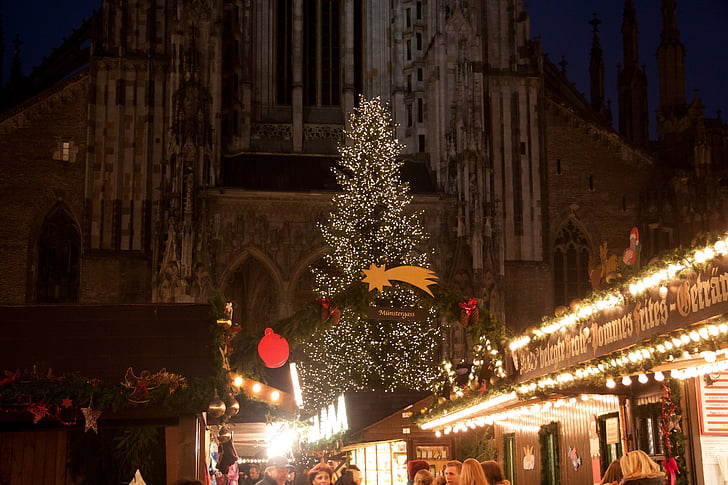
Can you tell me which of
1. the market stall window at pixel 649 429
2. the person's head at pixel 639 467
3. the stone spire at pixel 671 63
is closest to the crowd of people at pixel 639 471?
the person's head at pixel 639 467

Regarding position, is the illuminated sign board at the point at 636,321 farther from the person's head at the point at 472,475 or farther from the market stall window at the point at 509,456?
the market stall window at the point at 509,456

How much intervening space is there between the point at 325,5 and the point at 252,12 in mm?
2365

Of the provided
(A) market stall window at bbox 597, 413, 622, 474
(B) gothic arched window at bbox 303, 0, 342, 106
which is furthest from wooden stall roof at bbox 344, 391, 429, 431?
(B) gothic arched window at bbox 303, 0, 342, 106

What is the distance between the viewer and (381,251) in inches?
982

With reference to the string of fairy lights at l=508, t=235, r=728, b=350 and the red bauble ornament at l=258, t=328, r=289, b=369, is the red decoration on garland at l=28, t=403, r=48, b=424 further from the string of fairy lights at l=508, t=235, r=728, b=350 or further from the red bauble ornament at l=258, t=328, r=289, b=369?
the string of fairy lights at l=508, t=235, r=728, b=350

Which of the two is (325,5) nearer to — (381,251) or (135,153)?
(135,153)

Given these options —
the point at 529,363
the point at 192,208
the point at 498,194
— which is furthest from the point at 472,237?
the point at 529,363

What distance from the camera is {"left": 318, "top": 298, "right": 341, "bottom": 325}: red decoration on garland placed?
36.3ft

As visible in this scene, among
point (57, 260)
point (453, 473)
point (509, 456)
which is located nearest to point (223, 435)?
point (509, 456)

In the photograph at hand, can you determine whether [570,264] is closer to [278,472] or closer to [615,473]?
[615,473]

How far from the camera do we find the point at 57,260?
94.9ft

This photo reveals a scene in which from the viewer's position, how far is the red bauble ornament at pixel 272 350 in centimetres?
1002

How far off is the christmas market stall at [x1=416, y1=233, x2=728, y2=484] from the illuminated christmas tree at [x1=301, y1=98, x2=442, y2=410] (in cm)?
1144

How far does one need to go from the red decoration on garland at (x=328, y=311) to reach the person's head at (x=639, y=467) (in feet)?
14.4
